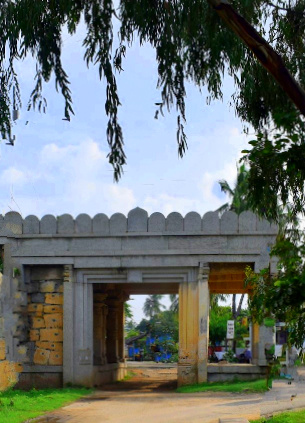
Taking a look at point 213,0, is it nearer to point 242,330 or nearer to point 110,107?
point 110,107

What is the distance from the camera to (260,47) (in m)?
7.29

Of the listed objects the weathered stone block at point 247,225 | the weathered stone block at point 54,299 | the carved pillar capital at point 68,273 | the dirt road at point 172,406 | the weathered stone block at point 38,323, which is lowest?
the dirt road at point 172,406

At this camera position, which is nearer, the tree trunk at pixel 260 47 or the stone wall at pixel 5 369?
the tree trunk at pixel 260 47

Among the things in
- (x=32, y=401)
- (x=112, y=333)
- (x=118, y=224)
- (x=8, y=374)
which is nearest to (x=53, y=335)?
(x=8, y=374)

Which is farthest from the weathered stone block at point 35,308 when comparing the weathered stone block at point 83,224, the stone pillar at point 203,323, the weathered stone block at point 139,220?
the stone pillar at point 203,323

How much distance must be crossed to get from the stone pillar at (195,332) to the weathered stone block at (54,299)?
2.86m

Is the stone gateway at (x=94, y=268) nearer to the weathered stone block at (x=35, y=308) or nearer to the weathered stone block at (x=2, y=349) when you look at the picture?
the weathered stone block at (x=35, y=308)

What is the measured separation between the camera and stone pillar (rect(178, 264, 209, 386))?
1814 centimetres

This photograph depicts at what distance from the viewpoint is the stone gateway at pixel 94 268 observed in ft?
59.7

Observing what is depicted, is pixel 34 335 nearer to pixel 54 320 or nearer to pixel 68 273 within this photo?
pixel 54 320

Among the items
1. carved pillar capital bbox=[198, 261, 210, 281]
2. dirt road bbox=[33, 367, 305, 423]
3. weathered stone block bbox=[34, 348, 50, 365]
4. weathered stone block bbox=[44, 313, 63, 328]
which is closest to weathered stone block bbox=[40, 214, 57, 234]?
weathered stone block bbox=[44, 313, 63, 328]

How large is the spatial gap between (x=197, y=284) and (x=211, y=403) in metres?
4.24

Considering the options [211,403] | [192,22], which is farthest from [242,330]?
[192,22]

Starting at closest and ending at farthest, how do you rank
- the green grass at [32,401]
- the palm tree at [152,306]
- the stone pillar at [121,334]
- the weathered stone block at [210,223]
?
the green grass at [32,401], the weathered stone block at [210,223], the stone pillar at [121,334], the palm tree at [152,306]
